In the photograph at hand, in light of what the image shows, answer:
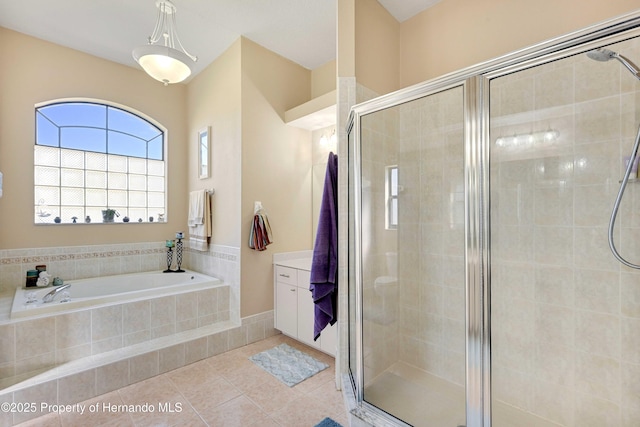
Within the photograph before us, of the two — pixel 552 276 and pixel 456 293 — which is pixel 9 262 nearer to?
pixel 456 293

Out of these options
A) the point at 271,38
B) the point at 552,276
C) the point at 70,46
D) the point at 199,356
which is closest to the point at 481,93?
the point at 552,276

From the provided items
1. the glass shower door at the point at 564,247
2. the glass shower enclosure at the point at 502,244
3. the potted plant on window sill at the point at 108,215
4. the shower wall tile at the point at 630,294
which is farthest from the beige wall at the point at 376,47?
the potted plant on window sill at the point at 108,215

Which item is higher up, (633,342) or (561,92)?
(561,92)

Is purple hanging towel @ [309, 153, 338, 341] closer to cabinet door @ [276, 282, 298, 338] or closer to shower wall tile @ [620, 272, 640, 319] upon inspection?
cabinet door @ [276, 282, 298, 338]

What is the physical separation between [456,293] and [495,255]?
0.49m

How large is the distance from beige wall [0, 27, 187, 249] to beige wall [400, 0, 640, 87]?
3193 mm

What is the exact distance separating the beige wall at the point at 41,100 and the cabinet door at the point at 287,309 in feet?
6.21

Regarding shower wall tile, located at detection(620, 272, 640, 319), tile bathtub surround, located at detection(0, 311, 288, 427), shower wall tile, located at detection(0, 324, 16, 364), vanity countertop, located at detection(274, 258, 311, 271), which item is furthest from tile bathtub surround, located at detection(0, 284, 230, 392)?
shower wall tile, located at detection(620, 272, 640, 319)

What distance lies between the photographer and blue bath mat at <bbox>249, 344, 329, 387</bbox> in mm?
2297

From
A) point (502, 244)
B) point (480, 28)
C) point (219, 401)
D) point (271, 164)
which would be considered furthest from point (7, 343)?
point (480, 28)

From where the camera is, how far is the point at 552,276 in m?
1.66

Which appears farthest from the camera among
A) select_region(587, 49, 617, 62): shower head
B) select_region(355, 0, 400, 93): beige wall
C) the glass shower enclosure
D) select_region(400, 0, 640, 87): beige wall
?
select_region(355, 0, 400, 93): beige wall

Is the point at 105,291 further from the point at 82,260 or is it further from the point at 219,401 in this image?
the point at 219,401

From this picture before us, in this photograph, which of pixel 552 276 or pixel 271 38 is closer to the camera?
pixel 552 276
